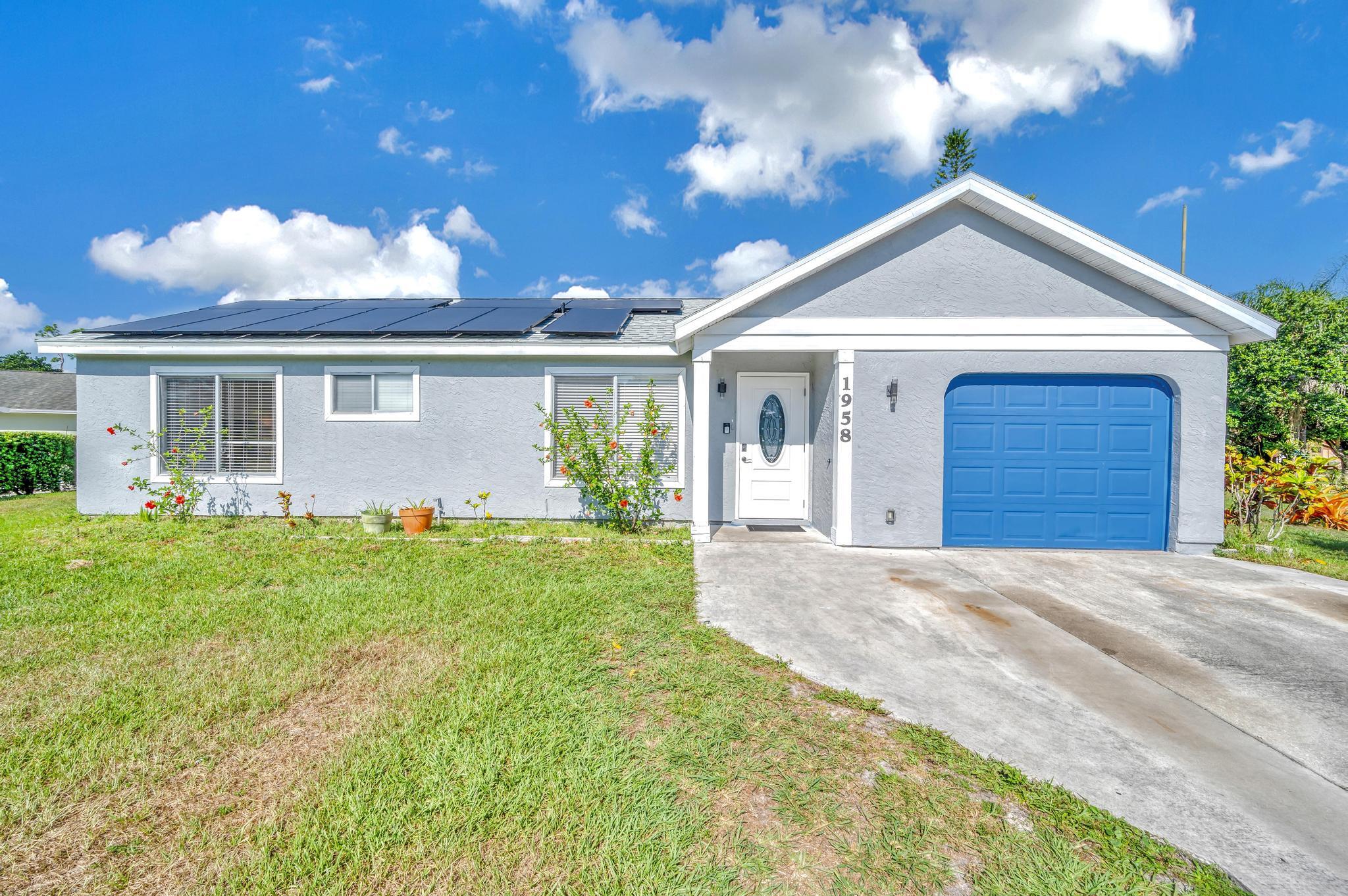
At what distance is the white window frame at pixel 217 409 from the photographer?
8.19 metres

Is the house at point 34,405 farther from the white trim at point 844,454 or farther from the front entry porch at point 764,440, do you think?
the white trim at point 844,454

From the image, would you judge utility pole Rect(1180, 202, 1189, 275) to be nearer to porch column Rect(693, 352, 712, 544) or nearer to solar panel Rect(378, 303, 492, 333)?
porch column Rect(693, 352, 712, 544)

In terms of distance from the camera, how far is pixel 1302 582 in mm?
5773

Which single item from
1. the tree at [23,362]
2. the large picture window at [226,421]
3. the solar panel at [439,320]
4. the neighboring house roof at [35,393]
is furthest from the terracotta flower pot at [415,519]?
the tree at [23,362]

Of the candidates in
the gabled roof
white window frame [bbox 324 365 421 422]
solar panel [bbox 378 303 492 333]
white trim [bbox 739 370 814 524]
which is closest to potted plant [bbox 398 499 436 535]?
white window frame [bbox 324 365 421 422]

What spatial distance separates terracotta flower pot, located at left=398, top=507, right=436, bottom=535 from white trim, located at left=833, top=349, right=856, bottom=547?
19.4ft

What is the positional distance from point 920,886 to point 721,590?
11.1 feet

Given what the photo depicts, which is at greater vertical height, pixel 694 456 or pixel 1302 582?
pixel 694 456

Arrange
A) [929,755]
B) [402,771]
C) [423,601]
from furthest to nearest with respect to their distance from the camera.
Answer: [423,601] < [929,755] < [402,771]

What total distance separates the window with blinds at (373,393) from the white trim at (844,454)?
644cm

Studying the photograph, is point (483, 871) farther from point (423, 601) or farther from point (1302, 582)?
point (1302, 582)

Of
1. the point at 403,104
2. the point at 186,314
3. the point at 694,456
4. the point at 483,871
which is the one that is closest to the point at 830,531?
the point at 694,456

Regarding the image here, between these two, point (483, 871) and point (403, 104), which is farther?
point (403, 104)

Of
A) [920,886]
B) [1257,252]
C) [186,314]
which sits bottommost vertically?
[920,886]
